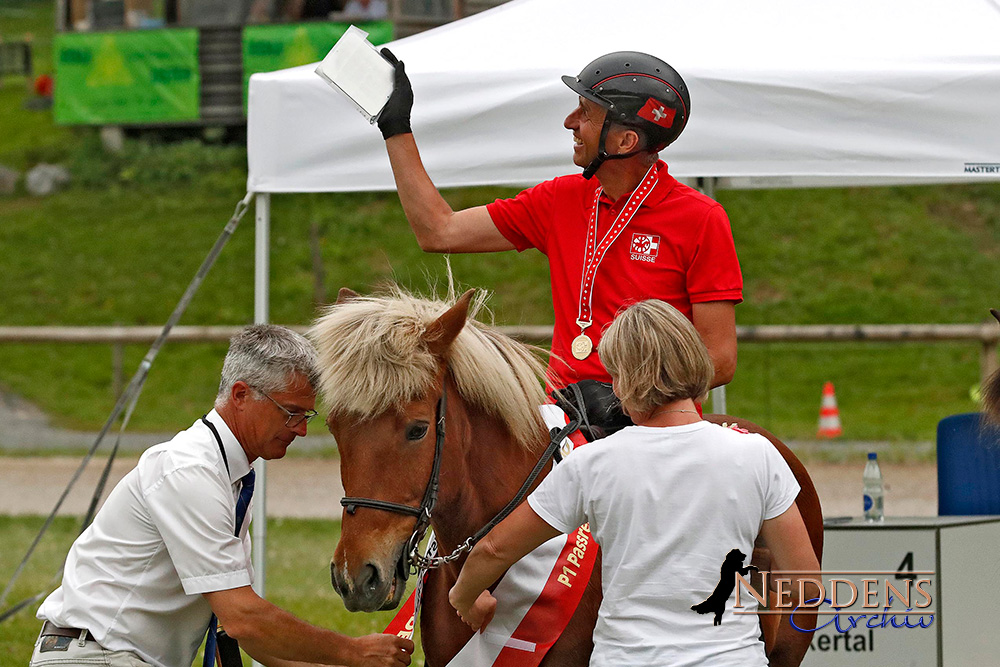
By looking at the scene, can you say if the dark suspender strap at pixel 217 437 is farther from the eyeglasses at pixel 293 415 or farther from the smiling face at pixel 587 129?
the smiling face at pixel 587 129

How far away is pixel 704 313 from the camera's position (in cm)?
274

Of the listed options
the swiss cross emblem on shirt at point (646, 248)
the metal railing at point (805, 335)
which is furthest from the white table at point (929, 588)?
the metal railing at point (805, 335)

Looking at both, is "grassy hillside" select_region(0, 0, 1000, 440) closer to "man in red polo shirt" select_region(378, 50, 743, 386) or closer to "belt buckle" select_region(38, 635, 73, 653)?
"man in red polo shirt" select_region(378, 50, 743, 386)

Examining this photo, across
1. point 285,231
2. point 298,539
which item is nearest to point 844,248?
point 285,231

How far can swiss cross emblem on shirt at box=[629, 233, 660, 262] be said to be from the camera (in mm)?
2777

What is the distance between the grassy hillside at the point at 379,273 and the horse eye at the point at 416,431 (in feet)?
29.5

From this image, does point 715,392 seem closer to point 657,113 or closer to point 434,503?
point 657,113

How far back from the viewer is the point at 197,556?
2.72 meters

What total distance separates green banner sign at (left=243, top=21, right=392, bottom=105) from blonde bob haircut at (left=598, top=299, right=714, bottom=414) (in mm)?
15093

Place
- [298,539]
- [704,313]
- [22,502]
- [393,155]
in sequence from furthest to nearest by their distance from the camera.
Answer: [22,502] < [298,539] < [393,155] < [704,313]

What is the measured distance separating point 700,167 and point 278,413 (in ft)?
5.35

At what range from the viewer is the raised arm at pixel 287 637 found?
268cm

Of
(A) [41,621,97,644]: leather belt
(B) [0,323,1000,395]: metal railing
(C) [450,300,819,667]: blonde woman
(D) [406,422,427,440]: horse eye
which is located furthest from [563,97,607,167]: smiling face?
(B) [0,323,1000,395]: metal railing

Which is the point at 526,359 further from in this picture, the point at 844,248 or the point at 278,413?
the point at 844,248
